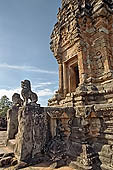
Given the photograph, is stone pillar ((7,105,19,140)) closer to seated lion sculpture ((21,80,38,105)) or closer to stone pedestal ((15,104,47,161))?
seated lion sculpture ((21,80,38,105))

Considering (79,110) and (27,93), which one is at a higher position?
(27,93)

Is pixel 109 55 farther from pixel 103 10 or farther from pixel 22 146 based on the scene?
pixel 22 146

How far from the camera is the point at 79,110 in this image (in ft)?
15.1

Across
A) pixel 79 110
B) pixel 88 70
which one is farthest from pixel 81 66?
pixel 79 110

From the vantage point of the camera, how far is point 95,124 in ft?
14.1

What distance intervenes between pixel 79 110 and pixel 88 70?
2095mm

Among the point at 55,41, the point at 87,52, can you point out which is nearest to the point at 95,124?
the point at 87,52

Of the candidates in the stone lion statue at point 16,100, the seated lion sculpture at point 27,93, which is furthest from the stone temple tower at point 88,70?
the stone lion statue at point 16,100

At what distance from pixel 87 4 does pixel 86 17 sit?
898 mm

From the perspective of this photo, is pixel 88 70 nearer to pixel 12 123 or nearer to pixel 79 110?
pixel 79 110

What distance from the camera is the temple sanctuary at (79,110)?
3990mm

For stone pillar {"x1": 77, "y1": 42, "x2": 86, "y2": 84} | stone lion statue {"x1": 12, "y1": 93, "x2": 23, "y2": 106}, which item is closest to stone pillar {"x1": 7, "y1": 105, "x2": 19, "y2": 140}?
stone lion statue {"x1": 12, "y1": 93, "x2": 23, "y2": 106}

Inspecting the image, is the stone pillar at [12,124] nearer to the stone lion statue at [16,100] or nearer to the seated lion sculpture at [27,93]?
the stone lion statue at [16,100]

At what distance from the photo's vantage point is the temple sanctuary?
399 centimetres
